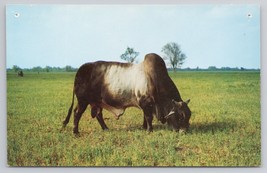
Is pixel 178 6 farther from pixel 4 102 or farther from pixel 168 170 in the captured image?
pixel 4 102

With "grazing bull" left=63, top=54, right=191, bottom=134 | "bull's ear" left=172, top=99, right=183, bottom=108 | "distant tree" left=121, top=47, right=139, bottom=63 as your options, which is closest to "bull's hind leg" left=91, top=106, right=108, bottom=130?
"grazing bull" left=63, top=54, right=191, bottom=134

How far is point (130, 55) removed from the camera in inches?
129

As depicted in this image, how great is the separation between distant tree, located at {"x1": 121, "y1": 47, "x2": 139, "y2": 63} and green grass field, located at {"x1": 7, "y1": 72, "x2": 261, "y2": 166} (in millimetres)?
276

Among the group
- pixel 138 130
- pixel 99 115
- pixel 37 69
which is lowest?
pixel 138 130

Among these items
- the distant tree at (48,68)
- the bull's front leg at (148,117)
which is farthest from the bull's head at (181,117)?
the distant tree at (48,68)

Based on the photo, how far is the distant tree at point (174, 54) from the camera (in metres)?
3.24

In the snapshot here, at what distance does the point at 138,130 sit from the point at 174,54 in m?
0.56

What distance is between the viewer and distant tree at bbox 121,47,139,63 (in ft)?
10.7

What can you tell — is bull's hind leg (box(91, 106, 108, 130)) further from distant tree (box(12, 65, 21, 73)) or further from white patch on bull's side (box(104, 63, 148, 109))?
distant tree (box(12, 65, 21, 73))

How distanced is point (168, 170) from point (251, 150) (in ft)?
1.85

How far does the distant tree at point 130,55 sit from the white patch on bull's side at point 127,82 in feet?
0.17

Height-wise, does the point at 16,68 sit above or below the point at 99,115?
above

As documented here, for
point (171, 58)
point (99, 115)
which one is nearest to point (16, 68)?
point (99, 115)

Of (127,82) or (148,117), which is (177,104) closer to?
(148,117)
